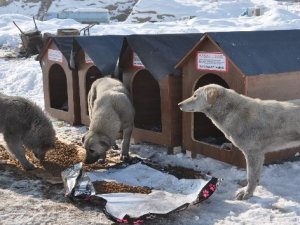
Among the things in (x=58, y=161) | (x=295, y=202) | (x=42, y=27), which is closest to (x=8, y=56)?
(x=42, y=27)

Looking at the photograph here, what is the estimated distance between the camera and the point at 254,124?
5.93 meters

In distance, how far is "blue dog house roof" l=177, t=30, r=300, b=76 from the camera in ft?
22.1

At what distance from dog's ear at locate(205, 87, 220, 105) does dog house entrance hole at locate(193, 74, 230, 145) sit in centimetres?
194

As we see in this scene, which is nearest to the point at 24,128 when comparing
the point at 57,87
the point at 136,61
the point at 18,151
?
the point at 18,151

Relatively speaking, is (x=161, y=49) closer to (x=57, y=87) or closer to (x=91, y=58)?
(x=91, y=58)

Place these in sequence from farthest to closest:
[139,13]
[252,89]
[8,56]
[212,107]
→ [139,13] → [8,56] → [252,89] → [212,107]

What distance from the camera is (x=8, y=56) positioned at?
21.1 m

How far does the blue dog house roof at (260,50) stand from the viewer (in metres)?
6.75

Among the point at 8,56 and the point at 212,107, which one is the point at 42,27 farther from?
the point at 212,107

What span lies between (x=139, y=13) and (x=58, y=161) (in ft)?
169

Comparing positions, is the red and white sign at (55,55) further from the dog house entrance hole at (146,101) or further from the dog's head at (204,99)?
the dog's head at (204,99)

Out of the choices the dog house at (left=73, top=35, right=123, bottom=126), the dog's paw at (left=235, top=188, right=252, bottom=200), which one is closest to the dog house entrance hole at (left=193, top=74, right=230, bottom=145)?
the dog house at (left=73, top=35, right=123, bottom=126)

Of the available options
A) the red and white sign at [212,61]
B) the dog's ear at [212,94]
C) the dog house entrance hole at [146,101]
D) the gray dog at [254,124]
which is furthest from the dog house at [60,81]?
the gray dog at [254,124]

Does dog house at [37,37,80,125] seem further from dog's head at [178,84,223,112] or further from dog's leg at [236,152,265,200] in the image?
dog's leg at [236,152,265,200]
